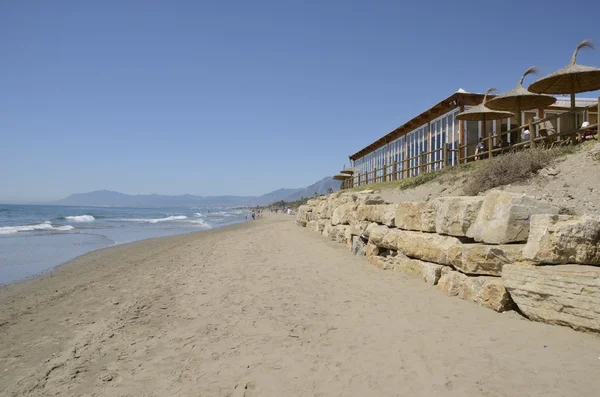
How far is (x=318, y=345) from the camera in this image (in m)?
4.20

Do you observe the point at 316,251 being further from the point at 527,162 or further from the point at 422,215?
the point at 527,162

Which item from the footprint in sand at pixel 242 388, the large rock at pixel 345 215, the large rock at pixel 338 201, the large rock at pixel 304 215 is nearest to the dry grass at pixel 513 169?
the large rock at pixel 345 215

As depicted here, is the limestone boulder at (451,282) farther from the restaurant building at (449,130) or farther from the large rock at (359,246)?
the restaurant building at (449,130)

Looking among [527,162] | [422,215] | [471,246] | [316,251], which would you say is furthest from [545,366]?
[316,251]

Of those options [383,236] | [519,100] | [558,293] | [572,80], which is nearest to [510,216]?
[558,293]

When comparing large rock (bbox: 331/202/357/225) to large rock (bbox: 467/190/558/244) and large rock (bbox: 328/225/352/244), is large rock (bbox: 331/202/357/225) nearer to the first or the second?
large rock (bbox: 328/225/352/244)

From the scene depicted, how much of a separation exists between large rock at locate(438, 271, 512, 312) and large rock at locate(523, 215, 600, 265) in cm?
65

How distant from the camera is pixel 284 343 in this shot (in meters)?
4.28

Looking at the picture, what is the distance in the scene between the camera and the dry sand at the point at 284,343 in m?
3.34

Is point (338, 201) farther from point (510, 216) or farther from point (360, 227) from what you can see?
point (510, 216)

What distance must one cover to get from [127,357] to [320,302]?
9.31 feet

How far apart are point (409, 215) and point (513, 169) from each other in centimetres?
276

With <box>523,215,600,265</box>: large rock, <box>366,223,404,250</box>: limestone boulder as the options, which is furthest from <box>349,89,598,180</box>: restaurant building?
<box>523,215,600,265</box>: large rock

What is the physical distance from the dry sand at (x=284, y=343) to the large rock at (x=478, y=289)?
163 mm
